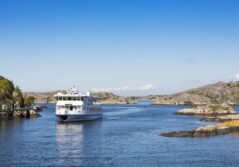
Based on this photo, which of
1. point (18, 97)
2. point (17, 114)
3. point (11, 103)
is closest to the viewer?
point (17, 114)

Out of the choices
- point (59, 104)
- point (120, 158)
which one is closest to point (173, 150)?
point (120, 158)

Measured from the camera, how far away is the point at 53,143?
84.9m

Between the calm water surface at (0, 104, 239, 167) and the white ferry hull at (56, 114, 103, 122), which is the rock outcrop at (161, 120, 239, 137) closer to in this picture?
the calm water surface at (0, 104, 239, 167)

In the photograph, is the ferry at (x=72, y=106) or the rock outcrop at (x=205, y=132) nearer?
the rock outcrop at (x=205, y=132)

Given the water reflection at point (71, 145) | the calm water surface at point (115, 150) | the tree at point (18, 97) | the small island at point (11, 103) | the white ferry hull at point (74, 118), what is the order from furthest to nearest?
the tree at point (18, 97)
the small island at point (11, 103)
the white ferry hull at point (74, 118)
the water reflection at point (71, 145)
the calm water surface at point (115, 150)

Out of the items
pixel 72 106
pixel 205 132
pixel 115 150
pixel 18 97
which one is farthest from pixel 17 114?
pixel 115 150

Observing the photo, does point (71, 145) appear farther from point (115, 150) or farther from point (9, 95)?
point (9, 95)

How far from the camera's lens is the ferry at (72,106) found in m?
136

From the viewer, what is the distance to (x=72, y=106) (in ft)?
455

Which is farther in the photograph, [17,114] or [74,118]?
[17,114]

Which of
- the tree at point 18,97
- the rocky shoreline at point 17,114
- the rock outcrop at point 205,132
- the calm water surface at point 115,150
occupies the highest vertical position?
the tree at point 18,97

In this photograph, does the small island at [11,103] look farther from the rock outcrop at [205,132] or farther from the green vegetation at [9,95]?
the rock outcrop at [205,132]

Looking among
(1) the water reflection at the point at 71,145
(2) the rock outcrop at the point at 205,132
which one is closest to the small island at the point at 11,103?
(1) the water reflection at the point at 71,145

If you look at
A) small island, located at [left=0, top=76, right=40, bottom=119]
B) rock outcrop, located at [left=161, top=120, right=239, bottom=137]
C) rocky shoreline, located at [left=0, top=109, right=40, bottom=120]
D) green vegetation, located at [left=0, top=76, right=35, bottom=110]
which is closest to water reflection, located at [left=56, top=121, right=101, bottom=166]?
rock outcrop, located at [left=161, top=120, right=239, bottom=137]
